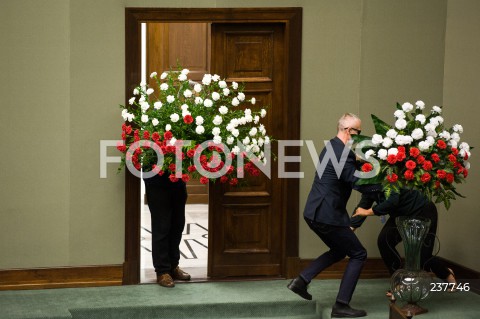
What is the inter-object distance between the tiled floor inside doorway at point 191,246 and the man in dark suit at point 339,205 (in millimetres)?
1542

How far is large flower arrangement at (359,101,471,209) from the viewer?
527 cm

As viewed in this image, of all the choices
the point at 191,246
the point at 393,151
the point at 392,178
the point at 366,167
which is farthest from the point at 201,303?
the point at 191,246

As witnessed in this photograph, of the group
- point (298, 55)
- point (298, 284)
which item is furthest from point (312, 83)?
point (298, 284)

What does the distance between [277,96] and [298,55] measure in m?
0.40

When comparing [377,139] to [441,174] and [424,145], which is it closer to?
[424,145]

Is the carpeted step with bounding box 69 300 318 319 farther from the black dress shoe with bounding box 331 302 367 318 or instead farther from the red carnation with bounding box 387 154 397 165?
the red carnation with bounding box 387 154 397 165

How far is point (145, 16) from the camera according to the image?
253 inches

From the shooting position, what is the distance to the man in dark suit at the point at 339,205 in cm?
543

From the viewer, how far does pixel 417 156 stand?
17.3ft

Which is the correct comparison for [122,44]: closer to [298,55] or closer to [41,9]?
[41,9]

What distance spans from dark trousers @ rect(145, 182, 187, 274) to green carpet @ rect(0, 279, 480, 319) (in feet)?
0.82

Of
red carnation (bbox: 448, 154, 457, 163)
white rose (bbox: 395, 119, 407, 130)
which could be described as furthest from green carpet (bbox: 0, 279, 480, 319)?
white rose (bbox: 395, 119, 407, 130)

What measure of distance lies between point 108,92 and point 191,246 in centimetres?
230

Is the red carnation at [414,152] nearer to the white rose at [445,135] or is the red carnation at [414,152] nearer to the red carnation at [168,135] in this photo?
the white rose at [445,135]
